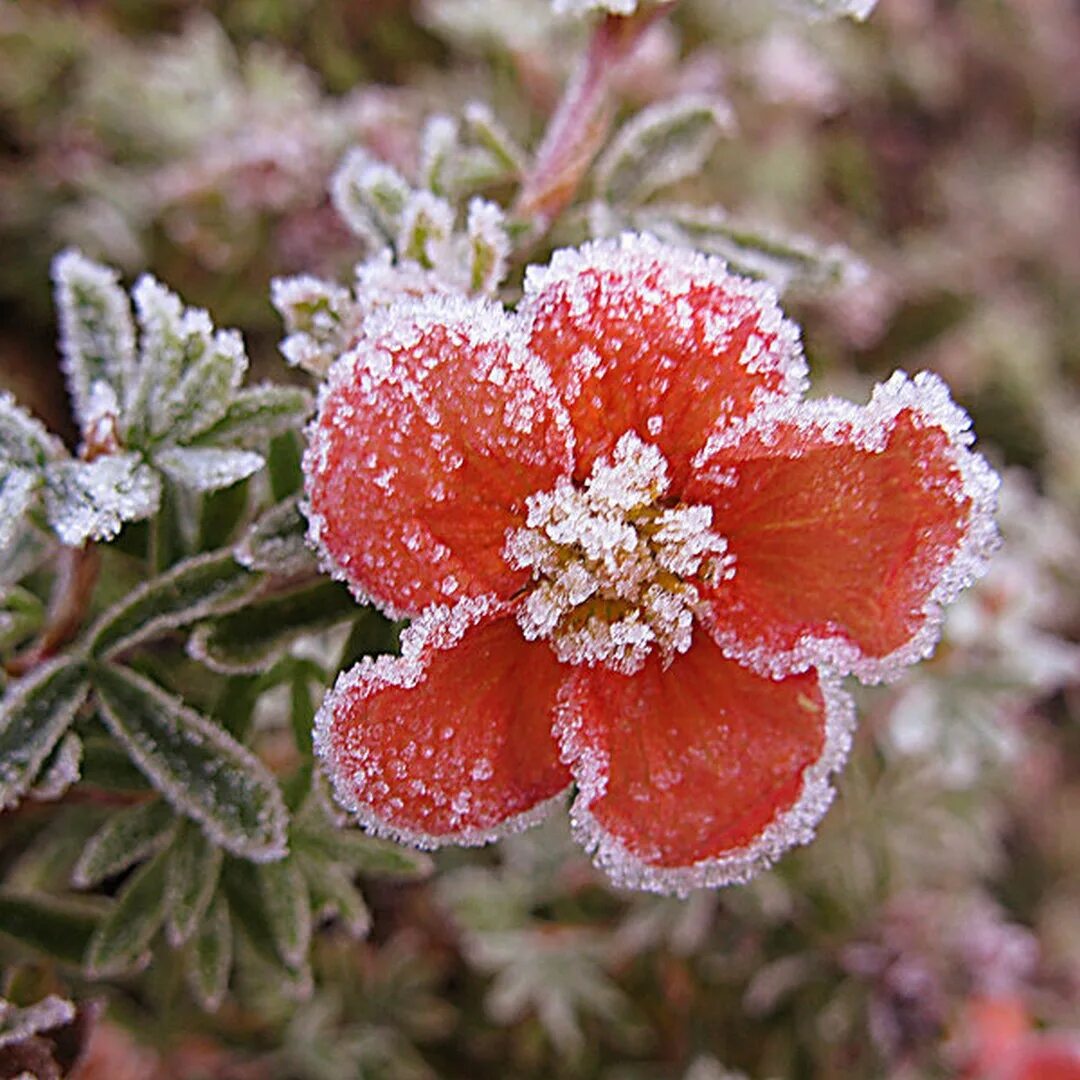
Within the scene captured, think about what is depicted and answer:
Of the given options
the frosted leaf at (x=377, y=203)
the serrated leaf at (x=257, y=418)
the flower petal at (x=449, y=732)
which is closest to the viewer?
the flower petal at (x=449, y=732)

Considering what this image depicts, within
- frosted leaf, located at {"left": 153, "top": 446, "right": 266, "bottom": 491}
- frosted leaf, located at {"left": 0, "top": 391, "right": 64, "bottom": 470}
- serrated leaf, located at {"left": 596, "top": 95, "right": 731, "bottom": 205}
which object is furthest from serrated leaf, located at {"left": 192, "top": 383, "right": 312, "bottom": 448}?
serrated leaf, located at {"left": 596, "top": 95, "right": 731, "bottom": 205}

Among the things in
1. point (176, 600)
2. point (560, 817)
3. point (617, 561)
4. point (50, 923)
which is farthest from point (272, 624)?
point (560, 817)

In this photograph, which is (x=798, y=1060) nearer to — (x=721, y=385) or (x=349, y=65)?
(x=721, y=385)

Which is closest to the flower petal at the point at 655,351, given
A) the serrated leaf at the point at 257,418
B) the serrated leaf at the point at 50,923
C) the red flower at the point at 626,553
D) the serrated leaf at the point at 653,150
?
the red flower at the point at 626,553

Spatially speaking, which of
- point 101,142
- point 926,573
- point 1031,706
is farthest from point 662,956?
point 101,142

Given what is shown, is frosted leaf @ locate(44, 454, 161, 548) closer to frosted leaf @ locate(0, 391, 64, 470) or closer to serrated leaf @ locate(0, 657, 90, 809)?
frosted leaf @ locate(0, 391, 64, 470)

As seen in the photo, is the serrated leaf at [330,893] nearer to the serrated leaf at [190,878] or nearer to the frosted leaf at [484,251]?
the serrated leaf at [190,878]
